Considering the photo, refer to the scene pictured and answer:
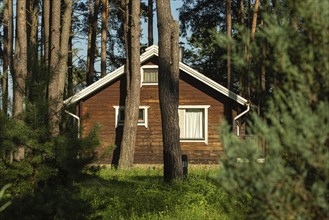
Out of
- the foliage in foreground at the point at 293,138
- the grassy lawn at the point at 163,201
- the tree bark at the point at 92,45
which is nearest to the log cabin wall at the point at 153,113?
the tree bark at the point at 92,45

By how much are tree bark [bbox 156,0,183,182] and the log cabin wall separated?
37.9ft

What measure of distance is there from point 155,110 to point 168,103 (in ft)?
41.4

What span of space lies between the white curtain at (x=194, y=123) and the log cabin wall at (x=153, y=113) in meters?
0.37

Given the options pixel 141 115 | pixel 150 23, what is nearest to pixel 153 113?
pixel 141 115

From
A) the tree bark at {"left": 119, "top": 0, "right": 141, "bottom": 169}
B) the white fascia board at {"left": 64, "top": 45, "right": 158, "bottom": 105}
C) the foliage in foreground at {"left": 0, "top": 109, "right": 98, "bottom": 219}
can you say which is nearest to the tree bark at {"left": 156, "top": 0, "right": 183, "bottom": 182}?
the foliage in foreground at {"left": 0, "top": 109, "right": 98, "bottom": 219}

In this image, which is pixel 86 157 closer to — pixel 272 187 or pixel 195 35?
pixel 272 187

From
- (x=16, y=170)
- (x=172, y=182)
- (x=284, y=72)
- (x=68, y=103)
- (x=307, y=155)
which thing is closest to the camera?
(x=307, y=155)

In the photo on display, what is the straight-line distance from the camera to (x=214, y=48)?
1913 inches

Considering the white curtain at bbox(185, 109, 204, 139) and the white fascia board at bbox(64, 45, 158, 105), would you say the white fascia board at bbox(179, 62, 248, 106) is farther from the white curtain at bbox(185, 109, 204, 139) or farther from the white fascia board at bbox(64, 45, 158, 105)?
the white fascia board at bbox(64, 45, 158, 105)

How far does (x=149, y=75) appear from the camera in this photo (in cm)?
3112

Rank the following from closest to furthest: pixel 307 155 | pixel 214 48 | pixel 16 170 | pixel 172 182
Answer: pixel 307 155, pixel 16 170, pixel 172 182, pixel 214 48

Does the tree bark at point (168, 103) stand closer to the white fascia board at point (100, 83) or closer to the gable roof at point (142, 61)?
the gable roof at point (142, 61)

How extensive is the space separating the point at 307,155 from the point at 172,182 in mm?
12630

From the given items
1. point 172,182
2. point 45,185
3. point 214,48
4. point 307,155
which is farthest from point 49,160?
point 214,48
